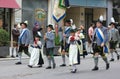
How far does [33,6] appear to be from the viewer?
105 ft

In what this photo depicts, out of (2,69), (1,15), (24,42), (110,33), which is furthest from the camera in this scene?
(1,15)

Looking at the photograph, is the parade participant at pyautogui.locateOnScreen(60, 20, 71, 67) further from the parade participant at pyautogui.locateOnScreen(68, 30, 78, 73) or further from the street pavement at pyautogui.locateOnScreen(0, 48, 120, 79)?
the parade participant at pyautogui.locateOnScreen(68, 30, 78, 73)

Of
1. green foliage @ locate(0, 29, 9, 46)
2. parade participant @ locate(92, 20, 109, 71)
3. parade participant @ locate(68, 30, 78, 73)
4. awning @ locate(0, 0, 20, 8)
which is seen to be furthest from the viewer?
awning @ locate(0, 0, 20, 8)

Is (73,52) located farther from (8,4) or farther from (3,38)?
(8,4)

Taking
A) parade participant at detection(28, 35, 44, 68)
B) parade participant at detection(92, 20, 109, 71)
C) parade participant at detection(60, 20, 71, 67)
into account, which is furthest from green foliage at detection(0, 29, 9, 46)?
parade participant at detection(92, 20, 109, 71)

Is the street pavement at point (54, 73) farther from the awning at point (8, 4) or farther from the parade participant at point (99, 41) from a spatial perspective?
the awning at point (8, 4)

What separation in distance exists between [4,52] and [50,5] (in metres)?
11.8

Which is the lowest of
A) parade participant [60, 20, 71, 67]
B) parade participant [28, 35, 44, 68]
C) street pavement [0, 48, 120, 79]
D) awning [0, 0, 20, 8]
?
street pavement [0, 48, 120, 79]

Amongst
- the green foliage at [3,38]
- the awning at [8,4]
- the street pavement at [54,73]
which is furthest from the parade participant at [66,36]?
the awning at [8,4]

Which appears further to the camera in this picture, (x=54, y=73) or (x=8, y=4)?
(x=8, y=4)

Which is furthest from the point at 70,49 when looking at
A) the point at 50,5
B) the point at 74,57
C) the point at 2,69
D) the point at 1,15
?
the point at 50,5

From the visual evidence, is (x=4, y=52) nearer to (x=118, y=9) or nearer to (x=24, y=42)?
(x=24, y=42)

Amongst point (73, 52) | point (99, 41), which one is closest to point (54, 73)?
point (73, 52)

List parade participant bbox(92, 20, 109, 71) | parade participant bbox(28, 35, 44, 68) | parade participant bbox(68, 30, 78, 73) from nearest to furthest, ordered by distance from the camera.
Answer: parade participant bbox(68, 30, 78, 73) → parade participant bbox(92, 20, 109, 71) → parade participant bbox(28, 35, 44, 68)
